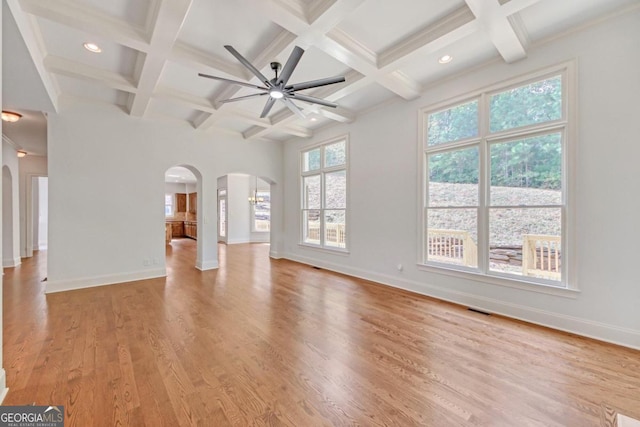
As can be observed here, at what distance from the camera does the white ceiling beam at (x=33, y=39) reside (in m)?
2.34

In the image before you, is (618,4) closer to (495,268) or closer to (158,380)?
(495,268)

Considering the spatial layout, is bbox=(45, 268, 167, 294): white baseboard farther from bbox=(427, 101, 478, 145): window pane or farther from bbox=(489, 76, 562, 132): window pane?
bbox=(489, 76, 562, 132): window pane

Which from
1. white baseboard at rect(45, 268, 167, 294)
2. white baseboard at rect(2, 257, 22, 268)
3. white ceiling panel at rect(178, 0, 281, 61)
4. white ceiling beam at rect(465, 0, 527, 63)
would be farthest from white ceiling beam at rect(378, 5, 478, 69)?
white baseboard at rect(2, 257, 22, 268)

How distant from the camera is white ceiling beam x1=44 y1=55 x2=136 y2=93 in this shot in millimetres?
3338

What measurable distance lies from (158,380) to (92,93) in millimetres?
Result: 4656

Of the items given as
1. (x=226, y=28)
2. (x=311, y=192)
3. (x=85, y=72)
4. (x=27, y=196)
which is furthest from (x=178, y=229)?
(x=226, y=28)

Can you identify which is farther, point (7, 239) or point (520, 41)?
point (7, 239)

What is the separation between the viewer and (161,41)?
283 centimetres

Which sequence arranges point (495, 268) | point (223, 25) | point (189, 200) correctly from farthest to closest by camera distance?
point (189, 200)
point (495, 268)
point (223, 25)

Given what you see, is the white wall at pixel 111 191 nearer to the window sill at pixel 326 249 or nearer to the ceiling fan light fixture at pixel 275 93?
the window sill at pixel 326 249

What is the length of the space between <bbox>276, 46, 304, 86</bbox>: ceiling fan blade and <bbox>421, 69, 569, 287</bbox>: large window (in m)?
2.43

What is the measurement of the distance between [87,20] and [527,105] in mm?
4827

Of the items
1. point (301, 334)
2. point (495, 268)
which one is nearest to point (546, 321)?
point (495, 268)

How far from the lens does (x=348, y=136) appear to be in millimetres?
5602
